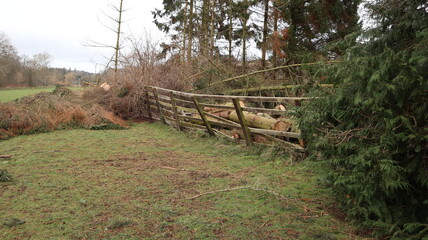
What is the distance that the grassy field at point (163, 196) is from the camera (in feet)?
10.3

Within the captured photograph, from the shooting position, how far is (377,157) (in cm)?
277

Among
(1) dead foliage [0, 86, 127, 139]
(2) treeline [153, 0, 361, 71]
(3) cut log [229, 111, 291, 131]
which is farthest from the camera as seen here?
(2) treeline [153, 0, 361, 71]

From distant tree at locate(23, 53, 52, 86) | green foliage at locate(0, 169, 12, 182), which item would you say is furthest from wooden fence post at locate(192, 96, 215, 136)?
distant tree at locate(23, 53, 52, 86)

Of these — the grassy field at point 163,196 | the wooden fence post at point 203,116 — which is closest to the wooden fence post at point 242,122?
the grassy field at point 163,196

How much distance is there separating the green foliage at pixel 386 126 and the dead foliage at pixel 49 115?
340 inches

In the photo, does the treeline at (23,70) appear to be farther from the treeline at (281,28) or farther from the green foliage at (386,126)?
the green foliage at (386,126)

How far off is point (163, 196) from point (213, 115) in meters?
4.00

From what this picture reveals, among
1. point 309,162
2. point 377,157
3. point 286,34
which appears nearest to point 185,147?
point 309,162

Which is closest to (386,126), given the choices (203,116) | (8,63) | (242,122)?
(242,122)

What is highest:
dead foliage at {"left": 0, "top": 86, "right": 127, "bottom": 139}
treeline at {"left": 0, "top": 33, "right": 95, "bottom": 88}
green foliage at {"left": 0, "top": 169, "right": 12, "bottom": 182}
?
treeline at {"left": 0, "top": 33, "right": 95, "bottom": 88}

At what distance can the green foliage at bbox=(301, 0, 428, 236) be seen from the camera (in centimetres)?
265

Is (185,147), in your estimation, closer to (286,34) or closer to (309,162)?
(309,162)

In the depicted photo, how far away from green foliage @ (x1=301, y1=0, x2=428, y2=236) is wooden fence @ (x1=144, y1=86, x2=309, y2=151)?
1398 mm

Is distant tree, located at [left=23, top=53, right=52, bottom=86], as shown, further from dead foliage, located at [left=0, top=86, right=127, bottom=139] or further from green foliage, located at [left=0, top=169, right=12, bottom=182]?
green foliage, located at [left=0, top=169, right=12, bottom=182]
